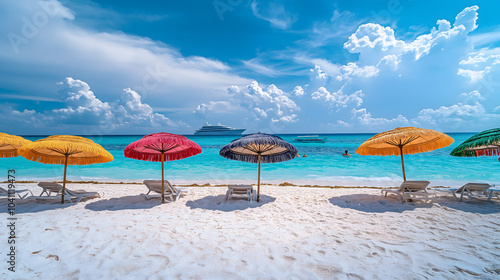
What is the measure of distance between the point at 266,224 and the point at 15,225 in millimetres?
4723

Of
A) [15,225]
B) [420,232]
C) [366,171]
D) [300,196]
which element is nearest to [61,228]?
[15,225]

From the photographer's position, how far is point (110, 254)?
299cm

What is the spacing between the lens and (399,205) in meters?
5.59

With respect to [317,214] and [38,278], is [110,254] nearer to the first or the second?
[38,278]

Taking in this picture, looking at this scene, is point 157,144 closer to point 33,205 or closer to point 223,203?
point 223,203

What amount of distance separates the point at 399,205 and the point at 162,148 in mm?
6435

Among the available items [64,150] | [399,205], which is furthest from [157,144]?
[399,205]

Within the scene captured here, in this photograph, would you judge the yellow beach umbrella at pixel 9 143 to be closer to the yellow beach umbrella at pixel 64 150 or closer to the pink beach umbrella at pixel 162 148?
the yellow beach umbrella at pixel 64 150

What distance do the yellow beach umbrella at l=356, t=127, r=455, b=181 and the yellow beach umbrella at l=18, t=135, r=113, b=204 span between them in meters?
7.40

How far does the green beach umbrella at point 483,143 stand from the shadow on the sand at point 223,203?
18.1 ft

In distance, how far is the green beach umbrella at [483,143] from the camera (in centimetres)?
545

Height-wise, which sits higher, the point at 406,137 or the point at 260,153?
the point at 406,137

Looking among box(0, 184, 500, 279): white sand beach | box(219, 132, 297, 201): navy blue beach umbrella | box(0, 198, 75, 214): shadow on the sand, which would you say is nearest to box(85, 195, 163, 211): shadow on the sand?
box(0, 184, 500, 279): white sand beach

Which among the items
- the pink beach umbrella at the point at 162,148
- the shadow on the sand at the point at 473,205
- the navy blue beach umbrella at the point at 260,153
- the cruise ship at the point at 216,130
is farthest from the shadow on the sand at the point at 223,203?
the cruise ship at the point at 216,130
